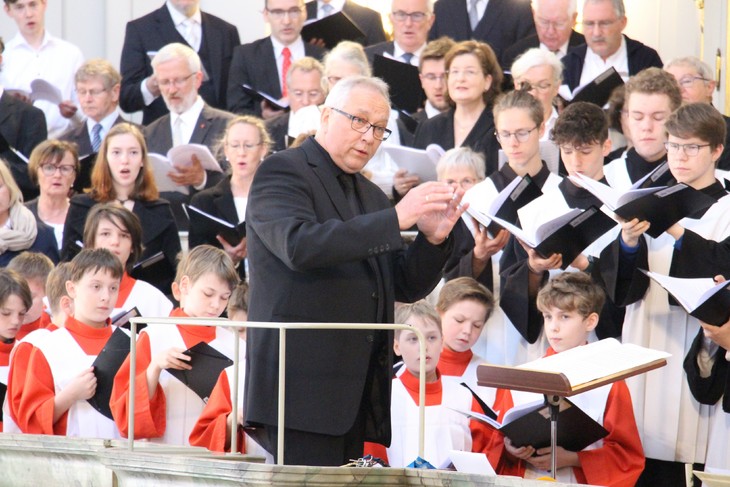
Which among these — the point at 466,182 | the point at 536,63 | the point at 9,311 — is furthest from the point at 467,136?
the point at 9,311

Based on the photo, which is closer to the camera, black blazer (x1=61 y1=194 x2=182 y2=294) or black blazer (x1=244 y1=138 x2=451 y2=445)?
black blazer (x1=244 y1=138 x2=451 y2=445)

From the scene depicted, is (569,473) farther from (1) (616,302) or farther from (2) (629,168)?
(2) (629,168)

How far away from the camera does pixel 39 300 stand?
714cm

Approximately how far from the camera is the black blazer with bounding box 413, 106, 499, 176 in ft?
25.0

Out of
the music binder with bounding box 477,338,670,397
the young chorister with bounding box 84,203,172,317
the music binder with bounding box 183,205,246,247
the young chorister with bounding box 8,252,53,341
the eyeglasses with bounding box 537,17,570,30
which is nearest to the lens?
the music binder with bounding box 477,338,670,397

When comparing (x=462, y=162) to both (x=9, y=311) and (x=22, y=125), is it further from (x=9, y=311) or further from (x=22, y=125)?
(x=22, y=125)

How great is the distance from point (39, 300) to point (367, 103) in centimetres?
322

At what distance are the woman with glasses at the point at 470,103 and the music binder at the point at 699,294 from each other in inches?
93.2

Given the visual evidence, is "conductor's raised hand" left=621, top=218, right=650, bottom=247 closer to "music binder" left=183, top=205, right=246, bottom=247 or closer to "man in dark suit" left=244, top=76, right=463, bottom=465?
"man in dark suit" left=244, top=76, right=463, bottom=465

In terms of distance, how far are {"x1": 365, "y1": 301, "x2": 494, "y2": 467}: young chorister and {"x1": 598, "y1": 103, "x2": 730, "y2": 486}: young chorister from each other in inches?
29.7

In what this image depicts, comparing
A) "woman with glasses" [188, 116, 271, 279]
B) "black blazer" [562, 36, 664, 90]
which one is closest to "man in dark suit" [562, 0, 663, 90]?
"black blazer" [562, 36, 664, 90]

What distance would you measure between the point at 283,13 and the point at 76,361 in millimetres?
3765

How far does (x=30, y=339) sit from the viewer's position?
6.38 meters

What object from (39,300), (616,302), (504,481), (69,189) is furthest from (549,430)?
(69,189)
